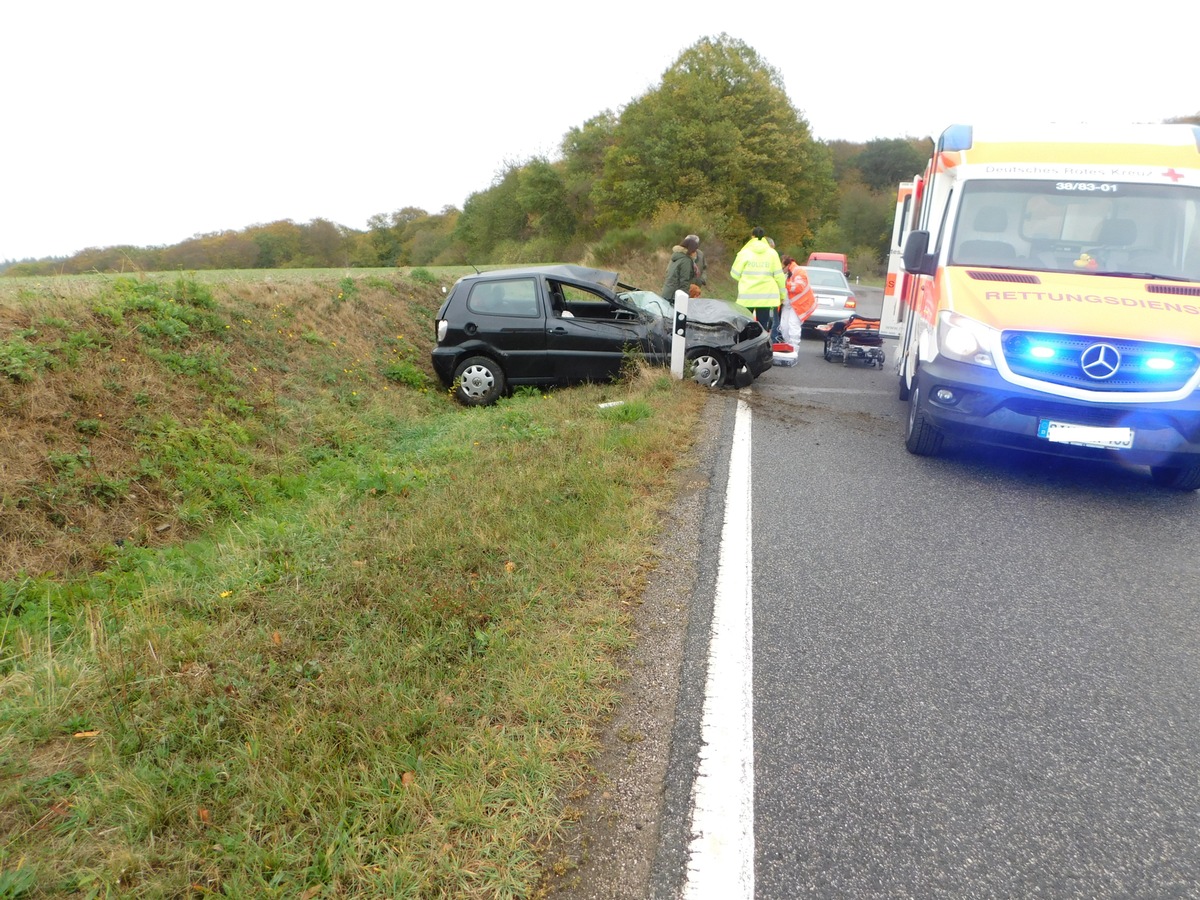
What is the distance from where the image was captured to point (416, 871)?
1.97 metres

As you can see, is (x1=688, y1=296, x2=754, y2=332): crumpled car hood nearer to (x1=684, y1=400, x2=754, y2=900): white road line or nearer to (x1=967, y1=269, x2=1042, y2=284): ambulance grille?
(x1=967, y1=269, x2=1042, y2=284): ambulance grille

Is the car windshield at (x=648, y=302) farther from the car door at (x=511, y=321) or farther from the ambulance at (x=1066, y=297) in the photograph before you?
the ambulance at (x=1066, y=297)

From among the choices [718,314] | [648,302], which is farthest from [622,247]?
[718,314]

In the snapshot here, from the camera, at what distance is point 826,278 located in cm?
1623

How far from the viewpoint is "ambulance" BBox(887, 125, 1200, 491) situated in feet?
15.8

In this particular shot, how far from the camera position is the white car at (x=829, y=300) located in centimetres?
1491

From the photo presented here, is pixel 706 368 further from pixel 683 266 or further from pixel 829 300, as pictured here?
pixel 829 300

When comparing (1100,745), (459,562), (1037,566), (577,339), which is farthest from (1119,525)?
(577,339)

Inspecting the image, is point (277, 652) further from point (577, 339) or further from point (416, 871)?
point (577, 339)

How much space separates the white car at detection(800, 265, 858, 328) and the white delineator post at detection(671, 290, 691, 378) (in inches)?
271

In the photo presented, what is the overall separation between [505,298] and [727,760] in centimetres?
743

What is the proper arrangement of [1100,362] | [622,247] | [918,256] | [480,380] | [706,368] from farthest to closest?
[622,247] < [480,380] < [706,368] < [918,256] < [1100,362]

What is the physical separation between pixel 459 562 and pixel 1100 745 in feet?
9.76

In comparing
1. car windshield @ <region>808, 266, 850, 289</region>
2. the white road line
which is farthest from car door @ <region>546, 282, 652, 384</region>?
car windshield @ <region>808, 266, 850, 289</region>
